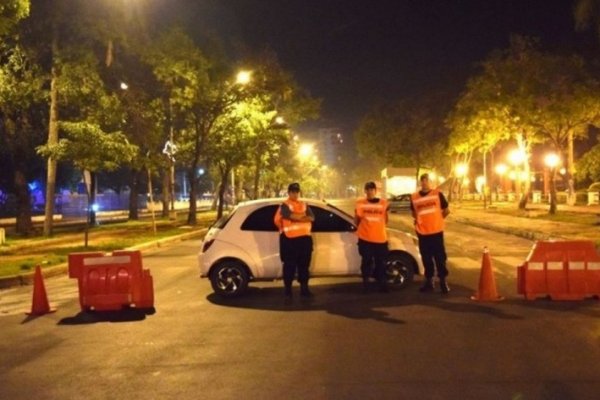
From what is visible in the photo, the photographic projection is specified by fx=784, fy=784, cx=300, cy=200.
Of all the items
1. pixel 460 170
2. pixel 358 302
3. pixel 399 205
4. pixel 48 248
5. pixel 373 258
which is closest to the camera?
pixel 358 302

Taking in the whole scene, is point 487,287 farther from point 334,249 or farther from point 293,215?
point 293,215

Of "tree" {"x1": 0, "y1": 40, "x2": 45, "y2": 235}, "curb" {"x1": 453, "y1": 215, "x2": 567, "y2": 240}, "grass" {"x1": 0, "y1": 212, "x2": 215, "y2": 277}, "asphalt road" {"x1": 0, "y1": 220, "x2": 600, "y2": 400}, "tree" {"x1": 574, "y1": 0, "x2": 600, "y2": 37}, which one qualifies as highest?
"tree" {"x1": 574, "y1": 0, "x2": 600, "y2": 37}

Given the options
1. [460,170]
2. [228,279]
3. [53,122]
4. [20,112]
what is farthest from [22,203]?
[460,170]

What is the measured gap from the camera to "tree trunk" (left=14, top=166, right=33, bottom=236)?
31.9m

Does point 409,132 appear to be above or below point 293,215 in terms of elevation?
above

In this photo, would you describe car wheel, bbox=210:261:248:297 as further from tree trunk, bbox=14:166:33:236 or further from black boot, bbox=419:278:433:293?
tree trunk, bbox=14:166:33:236

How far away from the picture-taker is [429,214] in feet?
39.6

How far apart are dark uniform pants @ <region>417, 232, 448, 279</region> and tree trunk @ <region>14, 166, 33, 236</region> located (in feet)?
76.8

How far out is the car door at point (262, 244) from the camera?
41.1ft

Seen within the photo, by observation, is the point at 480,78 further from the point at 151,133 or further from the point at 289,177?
the point at 289,177

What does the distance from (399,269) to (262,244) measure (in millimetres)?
2254

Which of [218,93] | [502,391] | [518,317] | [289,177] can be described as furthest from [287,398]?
[289,177]

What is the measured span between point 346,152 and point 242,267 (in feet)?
472

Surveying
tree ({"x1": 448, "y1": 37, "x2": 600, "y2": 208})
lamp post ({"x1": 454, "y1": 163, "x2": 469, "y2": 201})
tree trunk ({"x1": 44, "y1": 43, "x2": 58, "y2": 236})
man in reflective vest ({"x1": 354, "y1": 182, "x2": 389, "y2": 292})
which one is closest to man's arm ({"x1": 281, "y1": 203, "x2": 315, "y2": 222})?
man in reflective vest ({"x1": 354, "y1": 182, "x2": 389, "y2": 292})
